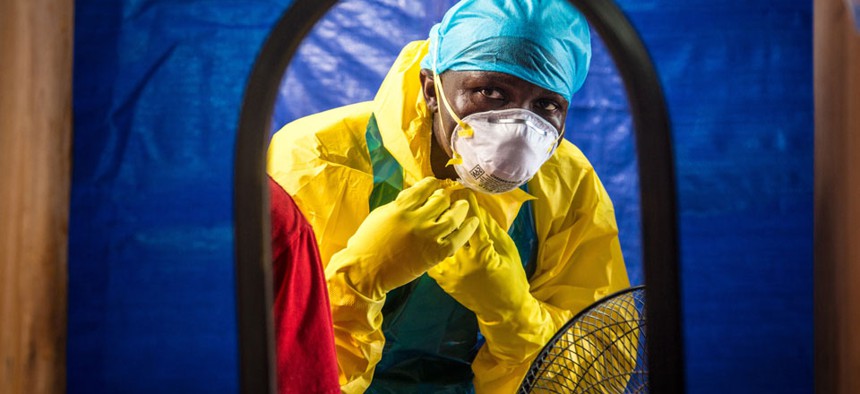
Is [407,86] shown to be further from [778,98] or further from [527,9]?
[778,98]

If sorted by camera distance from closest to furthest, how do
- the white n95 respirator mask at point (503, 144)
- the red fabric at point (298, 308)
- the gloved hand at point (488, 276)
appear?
the red fabric at point (298, 308)
the white n95 respirator mask at point (503, 144)
the gloved hand at point (488, 276)

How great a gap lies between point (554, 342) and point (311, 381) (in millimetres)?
271

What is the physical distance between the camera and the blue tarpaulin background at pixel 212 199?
107 centimetres

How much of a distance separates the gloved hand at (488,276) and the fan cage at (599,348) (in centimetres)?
24

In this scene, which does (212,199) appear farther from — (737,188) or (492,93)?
(737,188)

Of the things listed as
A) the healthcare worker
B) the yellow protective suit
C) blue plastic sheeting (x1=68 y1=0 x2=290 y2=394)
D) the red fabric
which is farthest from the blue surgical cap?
the red fabric

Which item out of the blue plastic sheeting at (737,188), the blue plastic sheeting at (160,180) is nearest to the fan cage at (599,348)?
the blue plastic sheeting at (737,188)

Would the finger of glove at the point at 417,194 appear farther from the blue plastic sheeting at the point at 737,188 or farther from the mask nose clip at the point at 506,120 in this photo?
the blue plastic sheeting at the point at 737,188

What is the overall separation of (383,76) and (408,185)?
0.61 feet

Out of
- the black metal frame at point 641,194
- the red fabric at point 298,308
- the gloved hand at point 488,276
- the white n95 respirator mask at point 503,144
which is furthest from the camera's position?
the gloved hand at point 488,276

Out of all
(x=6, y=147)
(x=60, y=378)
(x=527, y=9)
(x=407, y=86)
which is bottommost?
(x=60, y=378)

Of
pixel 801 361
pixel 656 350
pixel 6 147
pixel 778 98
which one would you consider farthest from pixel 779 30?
pixel 6 147

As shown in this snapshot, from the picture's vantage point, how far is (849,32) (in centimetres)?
72

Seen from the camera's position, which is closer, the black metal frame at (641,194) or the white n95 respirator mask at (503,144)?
the black metal frame at (641,194)
